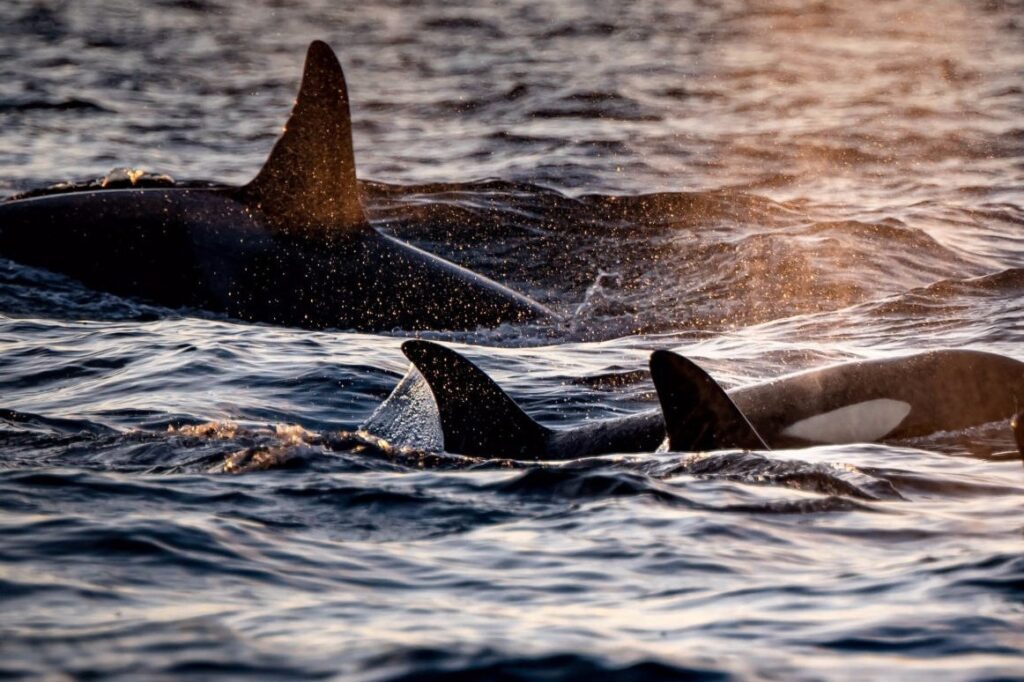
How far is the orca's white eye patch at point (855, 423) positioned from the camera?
27.3 ft

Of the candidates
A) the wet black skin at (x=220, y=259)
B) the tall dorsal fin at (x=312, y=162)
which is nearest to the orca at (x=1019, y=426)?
the tall dorsal fin at (x=312, y=162)

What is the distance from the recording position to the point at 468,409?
8148 millimetres

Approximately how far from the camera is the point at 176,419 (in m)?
9.03

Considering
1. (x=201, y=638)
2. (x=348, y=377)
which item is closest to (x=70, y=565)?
(x=201, y=638)

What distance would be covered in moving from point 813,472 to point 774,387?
1.37 metres

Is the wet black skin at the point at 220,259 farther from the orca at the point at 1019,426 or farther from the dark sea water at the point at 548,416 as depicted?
the orca at the point at 1019,426

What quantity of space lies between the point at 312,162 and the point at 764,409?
5388 mm

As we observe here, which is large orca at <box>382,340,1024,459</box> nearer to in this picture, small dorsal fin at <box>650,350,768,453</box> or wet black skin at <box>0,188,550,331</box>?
small dorsal fin at <box>650,350,768,453</box>

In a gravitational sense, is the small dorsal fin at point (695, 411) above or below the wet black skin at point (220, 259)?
below

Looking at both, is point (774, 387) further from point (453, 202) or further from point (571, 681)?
point (453, 202)

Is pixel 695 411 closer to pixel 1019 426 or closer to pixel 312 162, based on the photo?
pixel 1019 426

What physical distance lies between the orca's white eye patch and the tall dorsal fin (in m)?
Result: 5.41

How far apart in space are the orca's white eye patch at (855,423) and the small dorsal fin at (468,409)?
4.88 ft

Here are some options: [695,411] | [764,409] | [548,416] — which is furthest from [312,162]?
[695,411]
